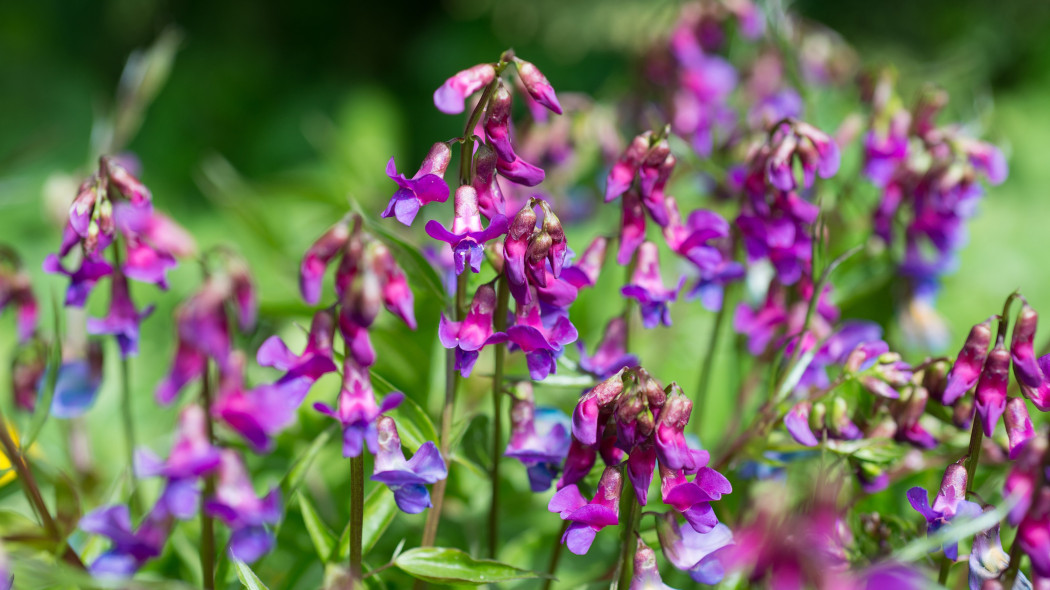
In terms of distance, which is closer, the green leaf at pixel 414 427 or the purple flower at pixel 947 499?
the purple flower at pixel 947 499

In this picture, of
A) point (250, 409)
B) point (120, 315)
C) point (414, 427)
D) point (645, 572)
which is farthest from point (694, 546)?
point (120, 315)

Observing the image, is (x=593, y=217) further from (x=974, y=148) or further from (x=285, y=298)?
(x=974, y=148)

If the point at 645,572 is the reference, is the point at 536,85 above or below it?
above

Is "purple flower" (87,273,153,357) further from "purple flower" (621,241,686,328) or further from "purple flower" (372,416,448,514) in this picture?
"purple flower" (621,241,686,328)

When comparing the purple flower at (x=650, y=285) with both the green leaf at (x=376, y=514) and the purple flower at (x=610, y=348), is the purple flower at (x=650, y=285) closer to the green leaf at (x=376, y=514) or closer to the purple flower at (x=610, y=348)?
the purple flower at (x=610, y=348)

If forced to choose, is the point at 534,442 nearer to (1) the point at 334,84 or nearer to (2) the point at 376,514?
(2) the point at 376,514

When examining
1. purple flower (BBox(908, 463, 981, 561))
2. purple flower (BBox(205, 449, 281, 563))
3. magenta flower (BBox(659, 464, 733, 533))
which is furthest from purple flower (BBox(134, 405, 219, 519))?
purple flower (BBox(908, 463, 981, 561))

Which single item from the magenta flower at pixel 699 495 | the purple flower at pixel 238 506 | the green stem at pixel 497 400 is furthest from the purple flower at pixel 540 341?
the purple flower at pixel 238 506
